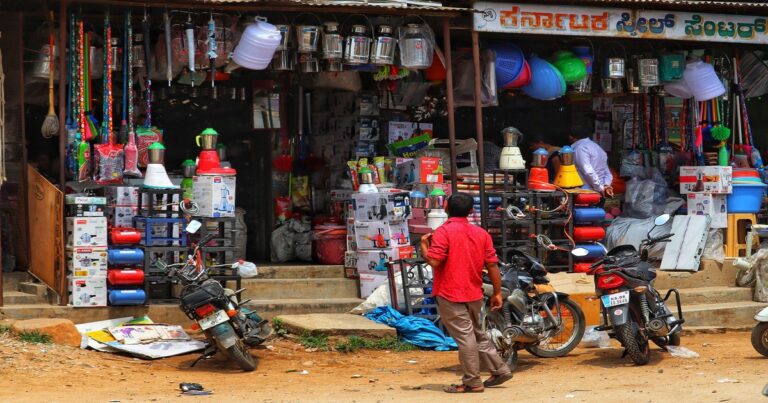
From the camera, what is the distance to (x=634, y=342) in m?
10.6

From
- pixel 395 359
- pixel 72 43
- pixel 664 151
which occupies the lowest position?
pixel 395 359

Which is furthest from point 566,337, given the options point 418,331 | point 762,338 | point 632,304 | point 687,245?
point 687,245

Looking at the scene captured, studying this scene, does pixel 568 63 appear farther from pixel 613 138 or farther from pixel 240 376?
pixel 240 376

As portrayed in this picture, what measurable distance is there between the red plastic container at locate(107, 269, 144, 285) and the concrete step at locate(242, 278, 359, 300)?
1208 millimetres

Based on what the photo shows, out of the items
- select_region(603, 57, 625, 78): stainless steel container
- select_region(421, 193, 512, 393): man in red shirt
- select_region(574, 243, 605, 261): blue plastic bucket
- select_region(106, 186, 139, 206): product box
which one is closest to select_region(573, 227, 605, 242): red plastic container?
select_region(574, 243, 605, 261): blue plastic bucket

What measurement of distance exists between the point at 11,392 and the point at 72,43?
13.0 feet

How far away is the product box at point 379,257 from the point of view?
12.9 metres

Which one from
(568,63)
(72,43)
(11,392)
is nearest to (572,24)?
(568,63)

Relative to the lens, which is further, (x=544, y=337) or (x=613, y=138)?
(x=613, y=138)

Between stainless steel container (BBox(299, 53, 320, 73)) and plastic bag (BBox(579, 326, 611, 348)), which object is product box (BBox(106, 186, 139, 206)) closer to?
stainless steel container (BBox(299, 53, 320, 73))

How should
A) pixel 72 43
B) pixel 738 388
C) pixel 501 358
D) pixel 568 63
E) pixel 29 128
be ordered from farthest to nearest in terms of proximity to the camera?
pixel 568 63 < pixel 29 128 < pixel 72 43 < pixel 501 358 < pixel 738 388

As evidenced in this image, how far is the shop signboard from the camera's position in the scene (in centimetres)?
1341

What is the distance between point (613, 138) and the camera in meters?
16.2

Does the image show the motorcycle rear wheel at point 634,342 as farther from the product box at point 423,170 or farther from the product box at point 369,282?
the product box at point 423,170
